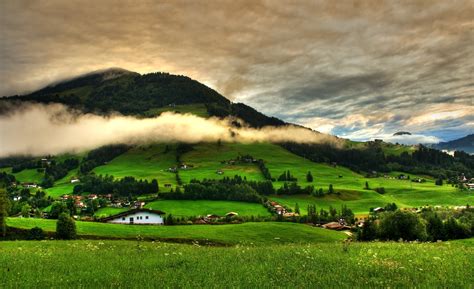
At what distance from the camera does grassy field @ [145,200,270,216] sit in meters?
178

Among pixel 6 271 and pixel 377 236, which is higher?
pixel 6 271

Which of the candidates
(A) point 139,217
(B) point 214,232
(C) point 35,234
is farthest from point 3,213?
(A) point 139,217

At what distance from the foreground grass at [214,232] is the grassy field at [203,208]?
76.4 metres

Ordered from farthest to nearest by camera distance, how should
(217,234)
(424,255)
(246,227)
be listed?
(246,227) < (217,234) < (424,255)

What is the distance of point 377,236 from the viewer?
78.7m

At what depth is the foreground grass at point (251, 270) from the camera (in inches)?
525

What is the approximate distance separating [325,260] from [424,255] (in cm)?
545

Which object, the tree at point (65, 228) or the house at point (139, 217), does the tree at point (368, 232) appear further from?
the house at point (139, 217)

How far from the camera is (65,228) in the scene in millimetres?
73062

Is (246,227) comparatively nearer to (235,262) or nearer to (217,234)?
(217,234)

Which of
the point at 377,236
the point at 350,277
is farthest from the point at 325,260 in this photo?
the point at 377,236

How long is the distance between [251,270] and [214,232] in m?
79.0

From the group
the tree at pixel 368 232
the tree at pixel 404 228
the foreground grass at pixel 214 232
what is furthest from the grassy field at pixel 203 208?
the tree at pixel 404 228

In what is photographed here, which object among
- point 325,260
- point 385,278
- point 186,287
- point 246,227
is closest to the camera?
point 186,287
